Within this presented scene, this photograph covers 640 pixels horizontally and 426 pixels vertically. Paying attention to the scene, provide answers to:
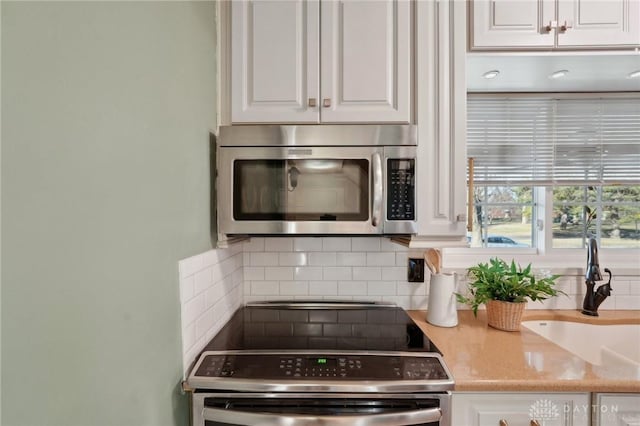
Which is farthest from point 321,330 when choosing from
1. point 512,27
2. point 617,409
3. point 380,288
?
point 512,27

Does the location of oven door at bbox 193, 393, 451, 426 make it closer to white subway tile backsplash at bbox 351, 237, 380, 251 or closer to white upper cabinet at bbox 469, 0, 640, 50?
white subway tile backsplash at bbox 351, 237, 380, 251

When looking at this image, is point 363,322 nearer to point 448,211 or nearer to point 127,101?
point 448,211

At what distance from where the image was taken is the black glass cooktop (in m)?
1.16

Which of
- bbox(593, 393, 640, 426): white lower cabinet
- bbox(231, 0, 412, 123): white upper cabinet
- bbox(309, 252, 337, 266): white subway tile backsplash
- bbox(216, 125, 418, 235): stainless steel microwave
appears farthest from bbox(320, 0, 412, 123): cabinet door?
bbox(593, 393, 640, 426): white lower cabinet

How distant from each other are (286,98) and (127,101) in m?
0.62

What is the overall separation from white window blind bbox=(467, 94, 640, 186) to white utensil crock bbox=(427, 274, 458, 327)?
0.64 metres

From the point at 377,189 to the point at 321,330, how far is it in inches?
24.5

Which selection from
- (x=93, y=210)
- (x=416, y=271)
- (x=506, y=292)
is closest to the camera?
(x=93, y=210)

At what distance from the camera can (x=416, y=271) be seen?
63.6 inches

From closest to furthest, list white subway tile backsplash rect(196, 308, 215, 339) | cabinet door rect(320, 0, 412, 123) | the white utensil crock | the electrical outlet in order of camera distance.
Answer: white subway tile backsplash rect(196, 308, 215, 339), cabinet door rect(320, 0, 412, 123), the white utensil crock, the electrical outlet

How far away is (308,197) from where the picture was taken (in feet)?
3.94

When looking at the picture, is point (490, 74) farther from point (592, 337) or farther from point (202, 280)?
point (202, 280)

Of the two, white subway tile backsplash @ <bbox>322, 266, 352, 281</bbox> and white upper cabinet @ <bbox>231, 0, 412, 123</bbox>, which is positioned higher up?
white upper cabinet @ <bbox>231, 0, 412, 123</bbox>

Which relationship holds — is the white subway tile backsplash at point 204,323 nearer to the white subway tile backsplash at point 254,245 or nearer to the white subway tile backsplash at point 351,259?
the white subway tile backsplash at point 254,245
